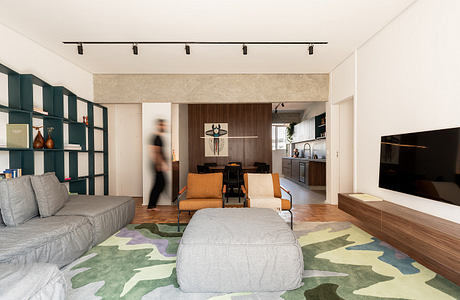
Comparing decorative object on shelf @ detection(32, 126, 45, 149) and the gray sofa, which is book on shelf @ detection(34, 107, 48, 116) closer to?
decorative object on shelf @ detection(32, 126, 45, 149)

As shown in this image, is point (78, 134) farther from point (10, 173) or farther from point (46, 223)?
point (46, 223)

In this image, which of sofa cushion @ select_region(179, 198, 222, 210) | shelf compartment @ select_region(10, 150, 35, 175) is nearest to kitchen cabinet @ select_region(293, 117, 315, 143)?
sofa cushion @ select_region(179, 198, 222, 210)

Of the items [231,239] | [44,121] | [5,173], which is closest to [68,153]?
[44,121]

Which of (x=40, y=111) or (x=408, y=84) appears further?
(x=40, y=111)

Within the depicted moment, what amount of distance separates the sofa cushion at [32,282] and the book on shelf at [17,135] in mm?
2337

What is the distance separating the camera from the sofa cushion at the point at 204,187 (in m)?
4.18

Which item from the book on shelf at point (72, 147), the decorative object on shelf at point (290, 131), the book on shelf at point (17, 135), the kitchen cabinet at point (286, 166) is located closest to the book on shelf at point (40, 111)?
the book on shelf at point (17, 135)

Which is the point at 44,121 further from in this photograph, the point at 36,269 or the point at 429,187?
the point at 429,187

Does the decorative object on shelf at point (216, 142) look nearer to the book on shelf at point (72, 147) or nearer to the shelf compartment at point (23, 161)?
the book on shelf at point (72, 147)

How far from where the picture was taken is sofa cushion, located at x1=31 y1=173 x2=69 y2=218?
8.93ft

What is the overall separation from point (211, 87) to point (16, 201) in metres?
4.00

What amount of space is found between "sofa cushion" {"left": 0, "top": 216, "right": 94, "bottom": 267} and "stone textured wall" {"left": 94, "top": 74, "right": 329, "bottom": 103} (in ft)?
11.2

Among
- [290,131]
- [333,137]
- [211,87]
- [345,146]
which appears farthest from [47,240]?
[290,131]

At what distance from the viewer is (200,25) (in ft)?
11.0
